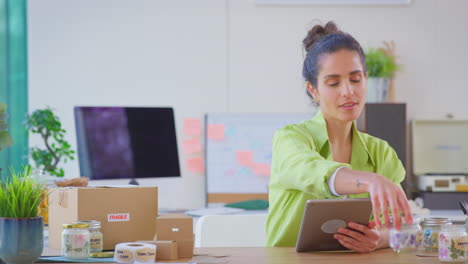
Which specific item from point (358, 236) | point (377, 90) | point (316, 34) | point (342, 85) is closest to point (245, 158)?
point (377, 90)

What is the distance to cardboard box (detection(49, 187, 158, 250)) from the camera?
186 centimetres

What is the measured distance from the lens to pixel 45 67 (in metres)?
5.09

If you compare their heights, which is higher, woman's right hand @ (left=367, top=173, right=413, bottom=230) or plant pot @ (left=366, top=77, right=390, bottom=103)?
plant pot @ (left=366, top=77, right=390, bottom=103)

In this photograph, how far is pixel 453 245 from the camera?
1628 millimetres

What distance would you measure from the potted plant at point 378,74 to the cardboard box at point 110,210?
3247 millimetres

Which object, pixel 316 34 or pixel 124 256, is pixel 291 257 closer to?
pixel 124 256

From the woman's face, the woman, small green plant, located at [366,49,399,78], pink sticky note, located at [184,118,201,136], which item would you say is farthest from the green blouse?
pink sticky note, located at [184,118,201,136]

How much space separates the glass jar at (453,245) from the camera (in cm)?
163

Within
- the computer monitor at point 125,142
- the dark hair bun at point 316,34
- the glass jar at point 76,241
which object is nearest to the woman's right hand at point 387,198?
the glass jar at point 76,241

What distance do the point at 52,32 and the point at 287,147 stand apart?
364cm

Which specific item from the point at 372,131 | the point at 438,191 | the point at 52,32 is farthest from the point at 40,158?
the point at 438,191

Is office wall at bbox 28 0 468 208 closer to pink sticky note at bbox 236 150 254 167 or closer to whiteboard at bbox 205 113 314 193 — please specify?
whiteboard at bbox 205 113 314 193

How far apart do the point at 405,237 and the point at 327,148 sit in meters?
0.41

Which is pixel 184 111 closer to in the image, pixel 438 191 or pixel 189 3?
pixel 189 3
